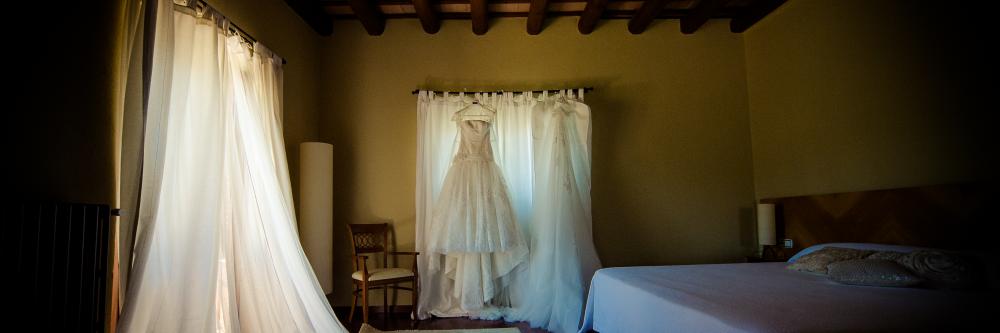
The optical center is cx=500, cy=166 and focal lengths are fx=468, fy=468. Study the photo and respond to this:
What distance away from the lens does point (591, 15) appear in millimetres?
3793

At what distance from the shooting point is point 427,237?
3.68 m

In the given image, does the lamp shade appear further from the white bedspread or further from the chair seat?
the chair seat

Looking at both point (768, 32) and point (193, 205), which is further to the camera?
point (768, 32)

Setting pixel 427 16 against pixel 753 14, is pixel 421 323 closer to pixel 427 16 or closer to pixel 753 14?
pixel 427 16

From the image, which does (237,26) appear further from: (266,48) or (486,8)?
(486,8)

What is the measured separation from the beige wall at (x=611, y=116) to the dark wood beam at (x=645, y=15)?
11cm

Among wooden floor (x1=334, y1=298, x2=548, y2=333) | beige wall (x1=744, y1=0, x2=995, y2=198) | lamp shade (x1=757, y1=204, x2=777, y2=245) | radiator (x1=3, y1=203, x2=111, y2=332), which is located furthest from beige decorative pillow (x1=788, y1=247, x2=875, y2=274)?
radiator (x1=3, y1=203, x2=111, y2=332)

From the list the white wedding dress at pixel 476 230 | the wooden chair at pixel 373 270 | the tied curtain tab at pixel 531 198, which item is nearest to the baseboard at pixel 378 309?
the wooden chair at pixel 373 270

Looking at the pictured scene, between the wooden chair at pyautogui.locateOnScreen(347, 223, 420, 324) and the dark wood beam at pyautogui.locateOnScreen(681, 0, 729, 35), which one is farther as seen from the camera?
the dark wood beam at pyautogui.locateOnScreen(681, 0, 729, 35)

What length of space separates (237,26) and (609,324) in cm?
273

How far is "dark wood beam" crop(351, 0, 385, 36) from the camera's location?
3.54 m

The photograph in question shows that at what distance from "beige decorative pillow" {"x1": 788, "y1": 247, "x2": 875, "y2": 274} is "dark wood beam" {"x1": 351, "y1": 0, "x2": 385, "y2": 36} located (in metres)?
3.37

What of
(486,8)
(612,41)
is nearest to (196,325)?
(486,8)

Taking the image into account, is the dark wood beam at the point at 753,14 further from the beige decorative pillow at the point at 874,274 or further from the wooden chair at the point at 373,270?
the wooden chair at the point at 373,270
